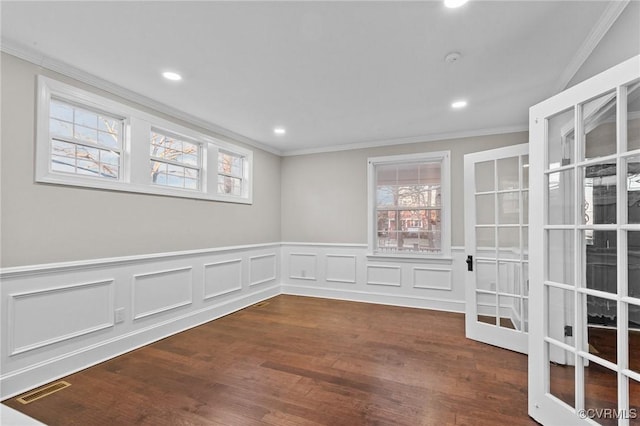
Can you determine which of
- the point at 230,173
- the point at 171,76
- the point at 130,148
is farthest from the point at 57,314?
the point at 230,173

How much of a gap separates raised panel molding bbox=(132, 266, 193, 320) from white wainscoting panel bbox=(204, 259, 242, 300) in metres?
0.28

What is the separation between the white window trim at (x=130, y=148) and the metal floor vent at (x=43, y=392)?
1625 mm

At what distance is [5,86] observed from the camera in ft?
7.27

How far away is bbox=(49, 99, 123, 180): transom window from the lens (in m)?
2.58

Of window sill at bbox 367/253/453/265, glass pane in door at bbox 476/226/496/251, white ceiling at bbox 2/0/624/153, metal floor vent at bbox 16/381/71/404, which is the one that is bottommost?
metal floor vent at bbox 16/381/71/404

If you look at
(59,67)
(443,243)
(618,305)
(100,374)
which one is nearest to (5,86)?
(59,67)

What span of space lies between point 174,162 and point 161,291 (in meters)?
1.52

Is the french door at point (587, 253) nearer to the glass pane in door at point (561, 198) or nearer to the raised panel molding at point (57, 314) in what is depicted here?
the glass pane in door at point (561, 198)

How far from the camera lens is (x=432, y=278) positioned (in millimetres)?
4480

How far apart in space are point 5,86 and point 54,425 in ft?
7.91

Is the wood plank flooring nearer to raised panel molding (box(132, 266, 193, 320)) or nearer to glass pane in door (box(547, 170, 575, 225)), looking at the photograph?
raised panel molding (box(132, 266, 193, 320))

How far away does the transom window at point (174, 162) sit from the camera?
3.42 metres

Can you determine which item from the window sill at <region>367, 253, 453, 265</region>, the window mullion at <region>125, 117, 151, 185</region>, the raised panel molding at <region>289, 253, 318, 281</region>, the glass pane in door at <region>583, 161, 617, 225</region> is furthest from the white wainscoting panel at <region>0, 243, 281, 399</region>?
the glass pane in door at <region>583, 161, 617, 225</region>

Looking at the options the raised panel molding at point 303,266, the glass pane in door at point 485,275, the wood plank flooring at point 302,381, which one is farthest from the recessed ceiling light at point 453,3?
the raised panel molding at point 303,266
